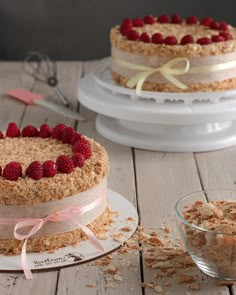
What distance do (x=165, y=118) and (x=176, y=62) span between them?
0.65 feet

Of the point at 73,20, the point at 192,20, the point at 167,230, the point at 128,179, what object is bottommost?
the point at 73,20

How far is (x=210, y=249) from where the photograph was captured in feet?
6.27

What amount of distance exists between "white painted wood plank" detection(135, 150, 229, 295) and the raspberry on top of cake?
0.24 m

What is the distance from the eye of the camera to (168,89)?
2.92 m

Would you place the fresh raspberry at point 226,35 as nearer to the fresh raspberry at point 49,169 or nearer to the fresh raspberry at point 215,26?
the fresh raspberry at point 215,26

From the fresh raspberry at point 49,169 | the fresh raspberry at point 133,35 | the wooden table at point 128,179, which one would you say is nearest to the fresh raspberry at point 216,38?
the fresh raspberry at point 133,35

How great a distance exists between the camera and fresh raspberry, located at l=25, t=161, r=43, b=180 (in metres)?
2.07

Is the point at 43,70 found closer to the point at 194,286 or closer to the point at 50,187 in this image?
the point at 50,187

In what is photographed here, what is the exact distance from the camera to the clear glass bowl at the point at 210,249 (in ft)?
6.19

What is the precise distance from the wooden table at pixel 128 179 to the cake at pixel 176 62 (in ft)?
0.75

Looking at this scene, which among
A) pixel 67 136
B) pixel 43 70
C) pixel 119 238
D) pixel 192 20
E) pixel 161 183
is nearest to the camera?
pixel 119 238

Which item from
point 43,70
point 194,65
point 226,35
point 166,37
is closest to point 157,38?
point 166,37

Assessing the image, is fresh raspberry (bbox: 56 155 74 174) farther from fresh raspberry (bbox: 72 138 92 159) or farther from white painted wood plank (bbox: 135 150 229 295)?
white painted wood plank (bbox: 135 150 229 295)

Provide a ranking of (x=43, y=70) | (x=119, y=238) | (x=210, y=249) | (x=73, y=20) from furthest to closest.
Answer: (x=73, y=20) → (x=43, y=70) → (x=119, y=238) → (x=210, y=249)
